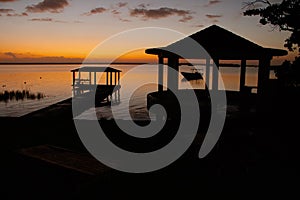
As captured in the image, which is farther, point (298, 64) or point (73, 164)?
point (298, 64)

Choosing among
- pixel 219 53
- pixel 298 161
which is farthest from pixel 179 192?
pixel 219 53

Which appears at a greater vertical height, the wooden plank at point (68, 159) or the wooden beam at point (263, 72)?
the wooden beam at point (263, 72)

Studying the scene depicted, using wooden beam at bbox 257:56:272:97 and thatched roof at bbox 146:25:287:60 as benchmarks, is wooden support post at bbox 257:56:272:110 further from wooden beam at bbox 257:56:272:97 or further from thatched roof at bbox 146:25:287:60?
thatched roof at bbox 146:25:287:60

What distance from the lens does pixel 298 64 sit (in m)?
8.18

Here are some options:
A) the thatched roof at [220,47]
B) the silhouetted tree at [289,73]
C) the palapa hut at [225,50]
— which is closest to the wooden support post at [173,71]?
the palapa hut at [225,50]

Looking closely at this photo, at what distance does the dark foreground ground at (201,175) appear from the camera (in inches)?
200

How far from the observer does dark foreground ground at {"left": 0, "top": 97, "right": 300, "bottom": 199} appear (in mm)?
5090

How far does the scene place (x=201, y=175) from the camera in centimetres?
569

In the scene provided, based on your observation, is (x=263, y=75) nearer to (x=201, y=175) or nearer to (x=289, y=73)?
(x=289, y=73)

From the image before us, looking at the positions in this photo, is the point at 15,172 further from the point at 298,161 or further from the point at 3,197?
the point at 298,161

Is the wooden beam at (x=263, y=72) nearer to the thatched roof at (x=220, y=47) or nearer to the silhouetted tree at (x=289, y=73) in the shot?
the thatched roof at (x=220, y=47)

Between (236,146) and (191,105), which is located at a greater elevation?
(191,105)

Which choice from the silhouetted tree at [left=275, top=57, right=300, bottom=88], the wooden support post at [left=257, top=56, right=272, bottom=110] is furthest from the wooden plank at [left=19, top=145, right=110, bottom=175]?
the silhouetted tree at [left=275, top=57, right=300, bottom=88]

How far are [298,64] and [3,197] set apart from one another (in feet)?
29.4
